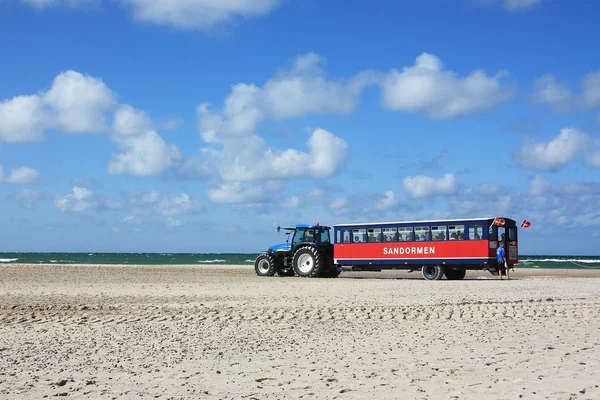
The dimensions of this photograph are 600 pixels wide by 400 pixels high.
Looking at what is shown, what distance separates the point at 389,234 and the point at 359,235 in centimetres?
159

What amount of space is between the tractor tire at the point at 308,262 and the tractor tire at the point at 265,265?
1.29m

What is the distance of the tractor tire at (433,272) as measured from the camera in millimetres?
28891

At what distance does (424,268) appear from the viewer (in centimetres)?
2948

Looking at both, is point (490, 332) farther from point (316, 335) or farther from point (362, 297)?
point (362, 297)

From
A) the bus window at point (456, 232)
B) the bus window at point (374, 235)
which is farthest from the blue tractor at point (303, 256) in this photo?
the bus window at point (456, 232)

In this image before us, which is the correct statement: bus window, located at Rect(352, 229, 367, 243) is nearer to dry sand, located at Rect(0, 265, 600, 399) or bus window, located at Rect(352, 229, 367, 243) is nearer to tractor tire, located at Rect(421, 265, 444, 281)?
tractor tire, located at Rect(421, 265, 444, 281)

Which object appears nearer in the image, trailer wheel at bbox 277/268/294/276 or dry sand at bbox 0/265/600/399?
dry sand at bbox 0/265/600/399

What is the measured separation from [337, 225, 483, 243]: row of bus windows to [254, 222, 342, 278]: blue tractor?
95 centimetres

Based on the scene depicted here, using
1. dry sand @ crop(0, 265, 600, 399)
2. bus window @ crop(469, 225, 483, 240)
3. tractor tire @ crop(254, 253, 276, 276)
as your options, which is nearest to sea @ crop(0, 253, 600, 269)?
tractor tire @ crop(254, 253, 276, 276)

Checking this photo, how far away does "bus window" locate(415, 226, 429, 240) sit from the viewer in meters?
29.4

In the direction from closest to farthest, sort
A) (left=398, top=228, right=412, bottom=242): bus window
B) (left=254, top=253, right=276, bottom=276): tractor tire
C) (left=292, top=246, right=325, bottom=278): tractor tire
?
(left=398, top=228, right=412, bottom=242): bus window → (left=292, top=246, right=325, bottom=278): tractor tire → (left=254, top=253, right=276, bottom=276): tractor tire

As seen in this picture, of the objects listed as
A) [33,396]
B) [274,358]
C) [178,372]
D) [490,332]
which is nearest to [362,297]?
[490,332]

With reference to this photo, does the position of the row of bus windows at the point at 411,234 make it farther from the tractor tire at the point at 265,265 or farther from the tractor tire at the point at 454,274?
the tractor tire at the point at 265,265

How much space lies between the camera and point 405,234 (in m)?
30.0
